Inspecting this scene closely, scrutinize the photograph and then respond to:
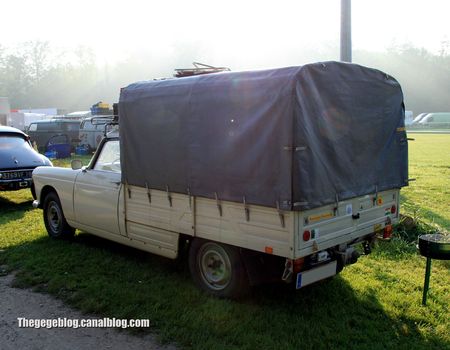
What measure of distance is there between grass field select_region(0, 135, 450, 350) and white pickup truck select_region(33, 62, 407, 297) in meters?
0.34

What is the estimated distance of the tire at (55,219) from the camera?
655 cm

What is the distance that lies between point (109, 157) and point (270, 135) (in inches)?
115

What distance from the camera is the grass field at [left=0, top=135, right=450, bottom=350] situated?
3689 mm

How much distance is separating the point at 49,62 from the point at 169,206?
306 ft

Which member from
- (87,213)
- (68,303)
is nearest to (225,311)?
(68,303)

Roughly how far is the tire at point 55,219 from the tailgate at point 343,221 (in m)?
4.10

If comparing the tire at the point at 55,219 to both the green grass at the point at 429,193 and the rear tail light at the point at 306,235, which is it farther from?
the green grass at the point at 429,193

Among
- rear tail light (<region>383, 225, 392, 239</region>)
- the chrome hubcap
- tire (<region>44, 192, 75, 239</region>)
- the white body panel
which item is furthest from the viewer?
tire (<region>44, 192, 75, 239</region>)

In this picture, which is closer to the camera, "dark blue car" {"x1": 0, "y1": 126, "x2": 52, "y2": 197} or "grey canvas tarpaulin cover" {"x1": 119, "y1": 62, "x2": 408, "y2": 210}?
"grey canvas tarpaulin cover" {"x1": 119, "y1": 62, "x2": 408, "y2": 210}

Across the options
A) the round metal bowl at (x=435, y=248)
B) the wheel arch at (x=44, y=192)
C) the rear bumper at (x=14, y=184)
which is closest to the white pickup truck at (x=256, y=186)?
the round metal bowl at (x=435, y=248)

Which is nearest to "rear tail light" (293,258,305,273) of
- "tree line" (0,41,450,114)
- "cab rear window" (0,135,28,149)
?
"cab rear window" (0,135,28,149)

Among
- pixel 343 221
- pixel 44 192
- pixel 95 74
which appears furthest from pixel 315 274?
pixel 95 74

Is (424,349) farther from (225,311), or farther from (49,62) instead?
(49,62)

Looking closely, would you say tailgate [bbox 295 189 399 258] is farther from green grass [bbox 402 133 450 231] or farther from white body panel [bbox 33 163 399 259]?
green grass [bbox 402 133 450 231]
